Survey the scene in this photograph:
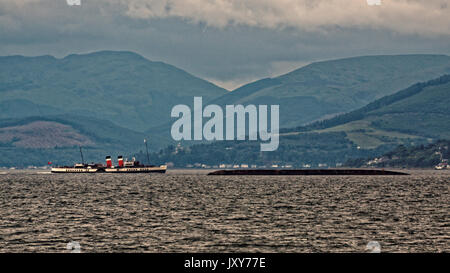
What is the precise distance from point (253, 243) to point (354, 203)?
7204 centimetres

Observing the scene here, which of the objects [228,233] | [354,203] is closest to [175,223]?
[228,233]

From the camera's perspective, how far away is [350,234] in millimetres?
81812

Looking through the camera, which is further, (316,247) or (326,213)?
(326,213)

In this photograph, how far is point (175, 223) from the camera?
95.5 meters

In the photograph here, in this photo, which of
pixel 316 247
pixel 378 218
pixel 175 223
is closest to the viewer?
pixel 316 247

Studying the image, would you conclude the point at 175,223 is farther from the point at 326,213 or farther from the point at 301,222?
the point at 326,213
